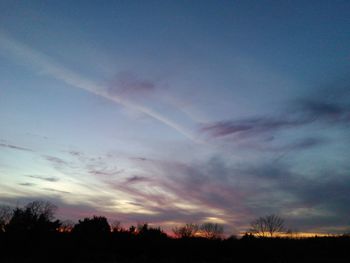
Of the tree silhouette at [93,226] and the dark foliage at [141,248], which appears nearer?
the dark foliage at [141,248]

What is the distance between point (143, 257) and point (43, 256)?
10441 millimetres

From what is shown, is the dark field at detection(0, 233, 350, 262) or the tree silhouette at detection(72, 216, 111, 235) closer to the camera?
the dark field at detection(0, 233, 350, 262)

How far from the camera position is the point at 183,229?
4717 inches

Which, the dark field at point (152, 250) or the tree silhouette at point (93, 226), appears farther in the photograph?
the tree silhouette at point (93, 226)

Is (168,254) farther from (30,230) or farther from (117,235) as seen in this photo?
(30,230)

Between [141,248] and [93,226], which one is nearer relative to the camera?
[141,248]

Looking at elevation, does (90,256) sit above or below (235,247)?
below

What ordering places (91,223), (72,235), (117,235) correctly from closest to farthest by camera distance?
(72,235) → (117,235) → (91,223)

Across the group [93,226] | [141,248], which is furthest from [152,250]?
[93,226]

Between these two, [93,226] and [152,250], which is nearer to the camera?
[152,250]

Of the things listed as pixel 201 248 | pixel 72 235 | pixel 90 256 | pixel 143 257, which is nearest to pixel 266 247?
pixel 201 248

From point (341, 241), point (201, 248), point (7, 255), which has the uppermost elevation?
point (341, 241)

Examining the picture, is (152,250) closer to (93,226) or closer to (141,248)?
(141,248)

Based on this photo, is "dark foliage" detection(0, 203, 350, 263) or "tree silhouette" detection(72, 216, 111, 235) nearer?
"dark foliage" detection(0, 203, 350, 263)
